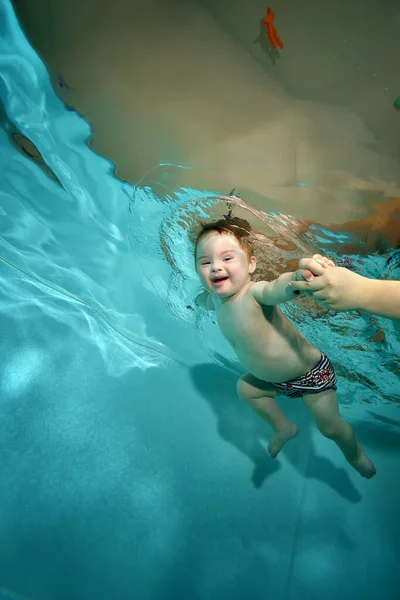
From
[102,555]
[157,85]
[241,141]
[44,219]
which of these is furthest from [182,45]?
[102,555]

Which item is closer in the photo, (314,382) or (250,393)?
(314,382)

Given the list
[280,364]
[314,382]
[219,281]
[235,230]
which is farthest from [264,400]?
[235,230]

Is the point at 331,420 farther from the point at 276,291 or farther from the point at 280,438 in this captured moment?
the point at 276,291

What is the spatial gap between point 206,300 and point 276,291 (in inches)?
91.9

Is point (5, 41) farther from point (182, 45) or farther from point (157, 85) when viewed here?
point (182, 45)

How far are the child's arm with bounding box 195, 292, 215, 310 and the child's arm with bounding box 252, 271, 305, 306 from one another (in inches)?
59.7

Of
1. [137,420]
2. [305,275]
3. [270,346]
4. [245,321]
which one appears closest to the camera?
[305,275]

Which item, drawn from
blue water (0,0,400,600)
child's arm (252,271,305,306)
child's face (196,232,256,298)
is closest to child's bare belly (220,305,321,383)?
child's arm (252,271,305,306)

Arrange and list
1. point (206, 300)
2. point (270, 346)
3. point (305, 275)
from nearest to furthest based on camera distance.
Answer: point (305, 275) < point (270, 346) < point (206, 300)

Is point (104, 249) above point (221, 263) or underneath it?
underneath

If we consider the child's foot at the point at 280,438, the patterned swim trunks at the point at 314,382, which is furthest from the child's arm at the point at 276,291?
the child's foot at the point at 280,438

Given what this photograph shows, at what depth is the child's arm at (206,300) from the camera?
5.36m

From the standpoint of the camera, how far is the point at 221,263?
12.4ft

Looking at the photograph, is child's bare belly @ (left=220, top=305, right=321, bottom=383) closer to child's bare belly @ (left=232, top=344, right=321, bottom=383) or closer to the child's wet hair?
child's bare belly @ (left=232, top=344, right=321, bottom=383)
